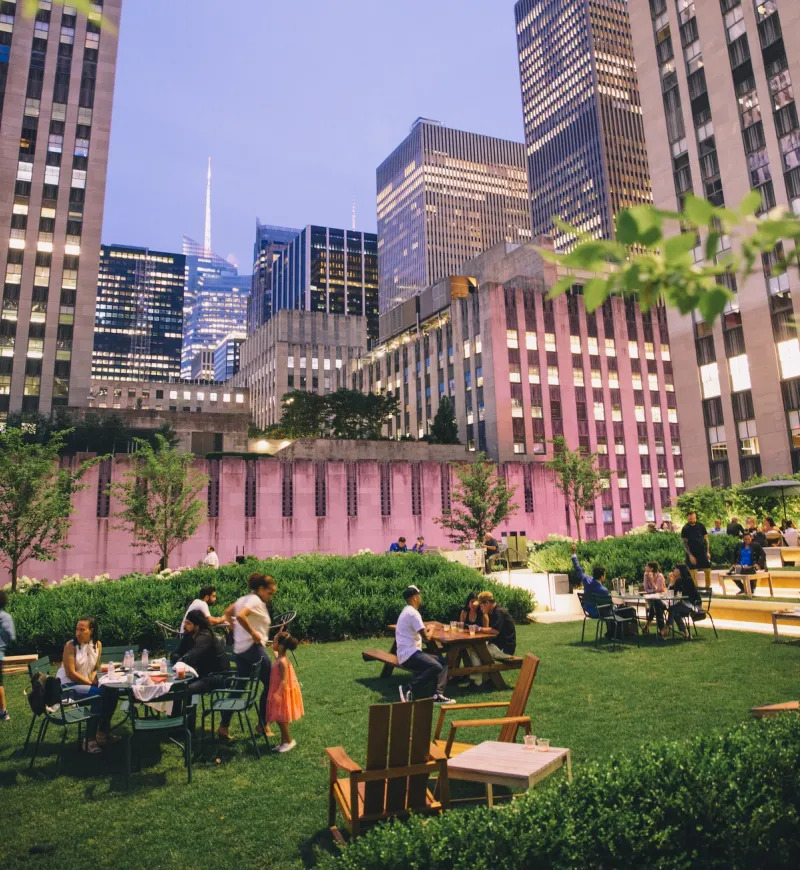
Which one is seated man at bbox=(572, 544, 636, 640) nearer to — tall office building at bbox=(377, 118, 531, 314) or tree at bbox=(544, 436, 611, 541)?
tree at bbox=(544, 436, 611, 541)

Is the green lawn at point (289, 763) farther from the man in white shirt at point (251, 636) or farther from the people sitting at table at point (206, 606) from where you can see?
the people sitting at table at point (206, 606)

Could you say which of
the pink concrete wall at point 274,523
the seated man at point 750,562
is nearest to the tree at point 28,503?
the pink concrete wall at point 274,523

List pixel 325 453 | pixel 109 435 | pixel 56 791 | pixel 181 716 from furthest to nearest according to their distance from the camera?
pixel 109 435
pixel 325 453
pixel 181 716
pixel 56 791

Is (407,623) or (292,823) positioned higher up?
(407,623)

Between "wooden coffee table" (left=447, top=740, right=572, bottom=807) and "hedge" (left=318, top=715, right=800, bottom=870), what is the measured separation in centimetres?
44

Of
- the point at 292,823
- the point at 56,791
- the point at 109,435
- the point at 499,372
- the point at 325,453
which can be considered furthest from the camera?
the point at 499,372

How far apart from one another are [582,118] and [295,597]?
575 ft

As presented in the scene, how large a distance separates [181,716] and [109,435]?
2339 inches

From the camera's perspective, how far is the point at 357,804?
4.86 meters

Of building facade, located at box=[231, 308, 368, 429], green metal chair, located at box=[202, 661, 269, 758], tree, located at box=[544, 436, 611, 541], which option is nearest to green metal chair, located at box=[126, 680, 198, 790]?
green metal chair, located at box=[202, 661, 269, 758]

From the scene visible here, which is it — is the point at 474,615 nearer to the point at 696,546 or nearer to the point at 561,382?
the point at 696,546

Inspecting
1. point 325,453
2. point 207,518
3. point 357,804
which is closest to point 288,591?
point 357,804

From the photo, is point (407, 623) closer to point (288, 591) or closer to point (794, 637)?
point (288, 591)

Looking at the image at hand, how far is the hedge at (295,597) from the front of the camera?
1374cm
